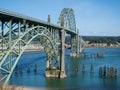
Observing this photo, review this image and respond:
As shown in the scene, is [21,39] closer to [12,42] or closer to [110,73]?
[12,42]

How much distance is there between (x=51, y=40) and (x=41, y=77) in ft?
20.5

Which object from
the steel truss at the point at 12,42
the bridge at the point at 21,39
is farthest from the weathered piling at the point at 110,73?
the steel truss at the point at 12,42

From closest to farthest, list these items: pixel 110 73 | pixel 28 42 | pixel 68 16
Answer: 1. pixel 28 42
2. pixel 110 73
3. pixel 68 16

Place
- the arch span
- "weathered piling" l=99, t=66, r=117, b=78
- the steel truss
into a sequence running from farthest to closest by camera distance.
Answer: the arch span
"weathered piling" l=99, t=66, r=117, b=78
the steel truss

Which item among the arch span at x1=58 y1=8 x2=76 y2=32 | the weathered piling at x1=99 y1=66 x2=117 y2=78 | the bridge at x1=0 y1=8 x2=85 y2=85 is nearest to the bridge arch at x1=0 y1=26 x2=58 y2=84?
the bridge at x1=0 y1=8 x2=85 y2=85

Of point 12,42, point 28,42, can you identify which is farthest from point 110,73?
point 12,42

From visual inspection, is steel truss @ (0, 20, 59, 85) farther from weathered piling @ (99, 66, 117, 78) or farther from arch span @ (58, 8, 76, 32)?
arch span @ (58, 8, 76, 32)

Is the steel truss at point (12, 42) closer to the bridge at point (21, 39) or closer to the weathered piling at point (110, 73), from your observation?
the bridge at point (21, 39)

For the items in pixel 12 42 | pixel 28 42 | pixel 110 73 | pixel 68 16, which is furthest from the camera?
pixel 68 16

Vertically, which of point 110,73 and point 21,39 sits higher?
point 21,39

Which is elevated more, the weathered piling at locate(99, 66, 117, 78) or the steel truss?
the steel truss

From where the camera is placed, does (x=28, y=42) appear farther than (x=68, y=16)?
No

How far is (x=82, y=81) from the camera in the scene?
53.1m

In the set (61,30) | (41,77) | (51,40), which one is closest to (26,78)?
(41,77)
